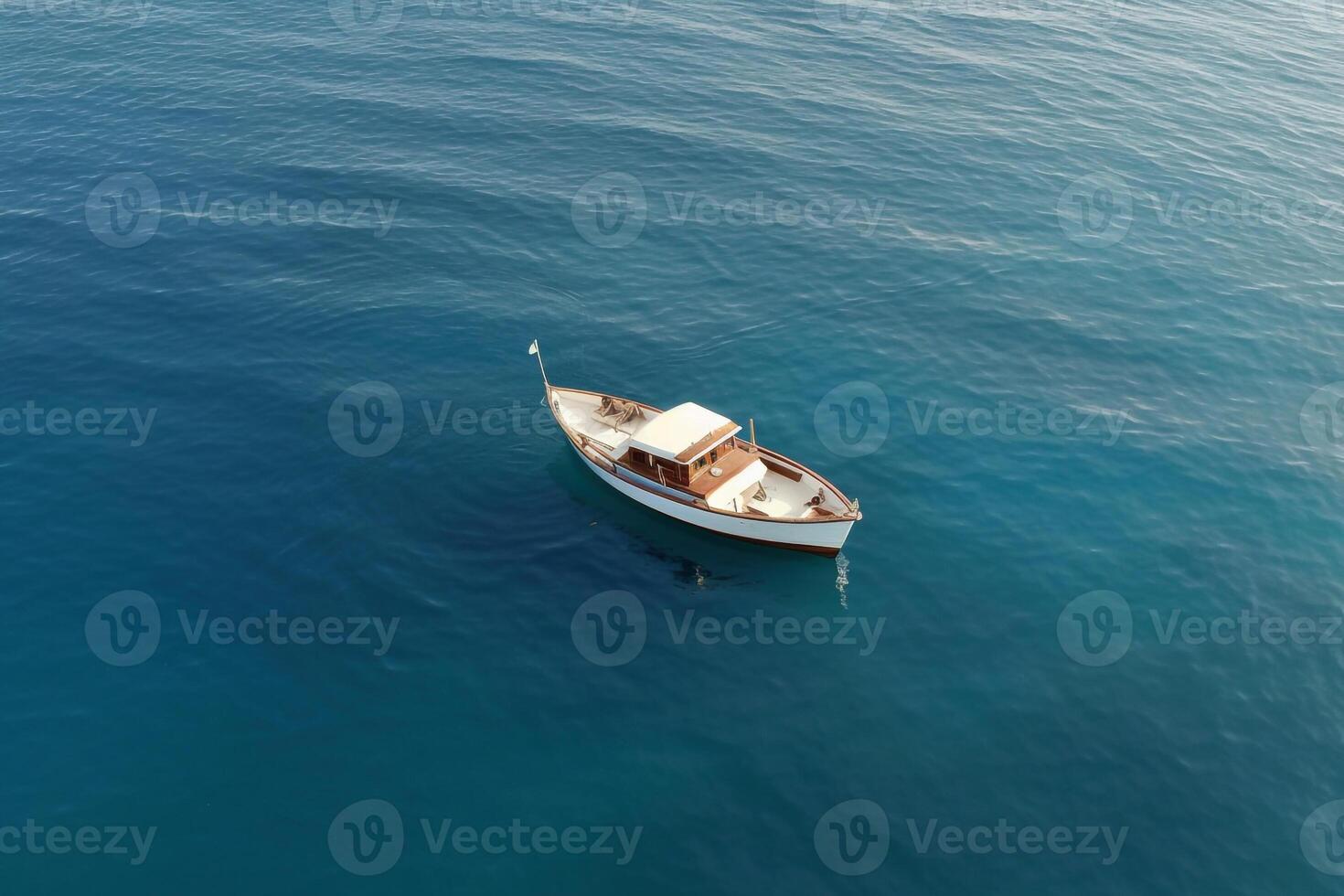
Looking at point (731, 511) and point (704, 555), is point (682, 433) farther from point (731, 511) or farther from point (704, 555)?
point (704, 555)

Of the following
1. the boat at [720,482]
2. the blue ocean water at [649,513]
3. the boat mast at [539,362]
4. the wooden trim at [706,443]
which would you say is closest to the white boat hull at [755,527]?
the boat at [720,482]

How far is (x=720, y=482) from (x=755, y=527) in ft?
10.9

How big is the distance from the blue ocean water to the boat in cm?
204

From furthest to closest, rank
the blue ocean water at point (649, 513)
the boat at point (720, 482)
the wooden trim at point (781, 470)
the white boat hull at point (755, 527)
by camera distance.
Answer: the wooden trim at point (781, 470) → the boat at point (720, 482) → the white boat hull at point (755, 527) → the blue ocean water at point (649, 513)

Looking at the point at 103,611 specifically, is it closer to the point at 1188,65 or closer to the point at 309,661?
A: the point at 309,661

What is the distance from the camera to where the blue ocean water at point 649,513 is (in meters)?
38.7

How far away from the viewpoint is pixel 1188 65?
9744 cm

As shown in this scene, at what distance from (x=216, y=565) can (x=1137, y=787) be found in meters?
44.4

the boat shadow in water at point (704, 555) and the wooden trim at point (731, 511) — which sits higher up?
the wooden trim at point (731, 511)

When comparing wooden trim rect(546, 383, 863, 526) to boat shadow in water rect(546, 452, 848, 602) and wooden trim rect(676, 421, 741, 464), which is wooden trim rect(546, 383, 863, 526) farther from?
wooden trim rect(676, 421, 741, 464)

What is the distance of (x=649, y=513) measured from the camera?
53.2 metres

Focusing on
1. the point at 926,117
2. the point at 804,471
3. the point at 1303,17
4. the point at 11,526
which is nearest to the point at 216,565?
the point at 11,526

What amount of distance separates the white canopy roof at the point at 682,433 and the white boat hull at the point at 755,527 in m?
2.28

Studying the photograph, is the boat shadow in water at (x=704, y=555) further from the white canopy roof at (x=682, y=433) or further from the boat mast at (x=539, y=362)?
the boat mast at (x=539, y=362)
